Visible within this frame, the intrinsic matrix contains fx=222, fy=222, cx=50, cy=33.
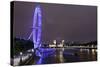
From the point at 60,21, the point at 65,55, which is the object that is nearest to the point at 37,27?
the point at 60,21

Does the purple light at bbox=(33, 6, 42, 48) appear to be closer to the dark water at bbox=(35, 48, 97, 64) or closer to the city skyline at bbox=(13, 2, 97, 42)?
the city skyline at bbox=(13, 2, 97, 42)

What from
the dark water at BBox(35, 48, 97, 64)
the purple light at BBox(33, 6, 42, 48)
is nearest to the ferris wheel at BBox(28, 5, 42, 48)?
the purple light at BBox(33, 6, 42, 48)

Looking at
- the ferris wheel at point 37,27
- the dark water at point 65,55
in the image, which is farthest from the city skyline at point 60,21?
the dark water at point 65,55

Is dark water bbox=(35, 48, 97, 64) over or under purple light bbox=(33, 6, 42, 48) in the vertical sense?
under

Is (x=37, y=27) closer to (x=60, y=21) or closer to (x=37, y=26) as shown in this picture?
(x=37, y=26)

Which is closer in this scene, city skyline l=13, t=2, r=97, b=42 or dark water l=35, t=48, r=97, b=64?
city skyline l=13, t=2, r=97, b=42

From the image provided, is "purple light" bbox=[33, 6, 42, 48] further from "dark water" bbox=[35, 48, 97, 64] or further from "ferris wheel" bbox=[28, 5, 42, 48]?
"dark water" bbox=[35, 48, 97, 64]

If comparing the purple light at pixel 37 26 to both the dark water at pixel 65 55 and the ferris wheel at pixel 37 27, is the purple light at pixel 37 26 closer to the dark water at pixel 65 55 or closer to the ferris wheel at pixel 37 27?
the ferris wheel at pixel 37 27
